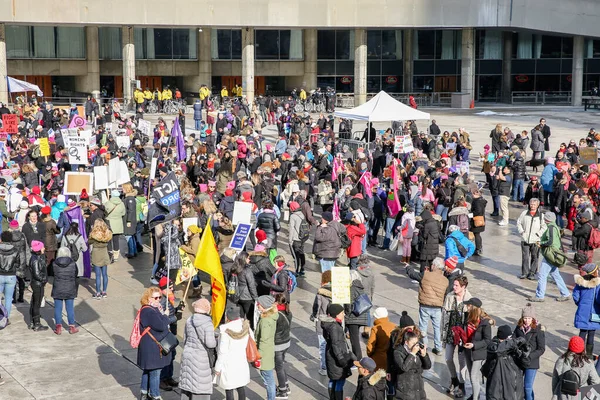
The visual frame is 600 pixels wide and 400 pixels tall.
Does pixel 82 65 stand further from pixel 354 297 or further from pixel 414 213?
pixel 354 297

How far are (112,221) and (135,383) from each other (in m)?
6.51

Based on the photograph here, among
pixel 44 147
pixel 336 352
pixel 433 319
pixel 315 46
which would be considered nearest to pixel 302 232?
pixel 433 319

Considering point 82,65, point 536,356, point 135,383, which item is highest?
point 82,65

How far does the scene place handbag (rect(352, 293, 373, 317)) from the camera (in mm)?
12234

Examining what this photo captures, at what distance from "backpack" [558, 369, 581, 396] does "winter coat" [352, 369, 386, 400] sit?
207 centimetres

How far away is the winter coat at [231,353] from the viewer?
34.9 feet

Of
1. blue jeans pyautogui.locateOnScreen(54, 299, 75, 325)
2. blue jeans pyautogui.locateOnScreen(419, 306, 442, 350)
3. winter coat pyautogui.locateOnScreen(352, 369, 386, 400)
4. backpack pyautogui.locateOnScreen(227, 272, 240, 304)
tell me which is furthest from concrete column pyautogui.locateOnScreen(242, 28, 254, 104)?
winter coat pyautogui.locateOnScreen(352, 369, 386, 400)

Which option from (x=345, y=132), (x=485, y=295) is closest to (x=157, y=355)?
(x=485, y=295)

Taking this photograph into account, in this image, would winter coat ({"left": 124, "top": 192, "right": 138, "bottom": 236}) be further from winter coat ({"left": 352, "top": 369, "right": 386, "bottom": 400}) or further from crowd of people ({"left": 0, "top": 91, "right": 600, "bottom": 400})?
winter coat ({"left": 352, "top": 369, "right": 386, "bottom": 400})

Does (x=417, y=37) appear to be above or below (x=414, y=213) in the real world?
above

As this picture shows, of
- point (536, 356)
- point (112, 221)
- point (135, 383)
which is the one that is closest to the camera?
point (536, 356)

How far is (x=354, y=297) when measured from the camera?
12.4 metres

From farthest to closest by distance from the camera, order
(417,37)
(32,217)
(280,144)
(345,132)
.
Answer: (417,37) < (345,132) < (280,144) < (32,217)

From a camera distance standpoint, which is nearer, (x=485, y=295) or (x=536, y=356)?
(x=536, y=356)
